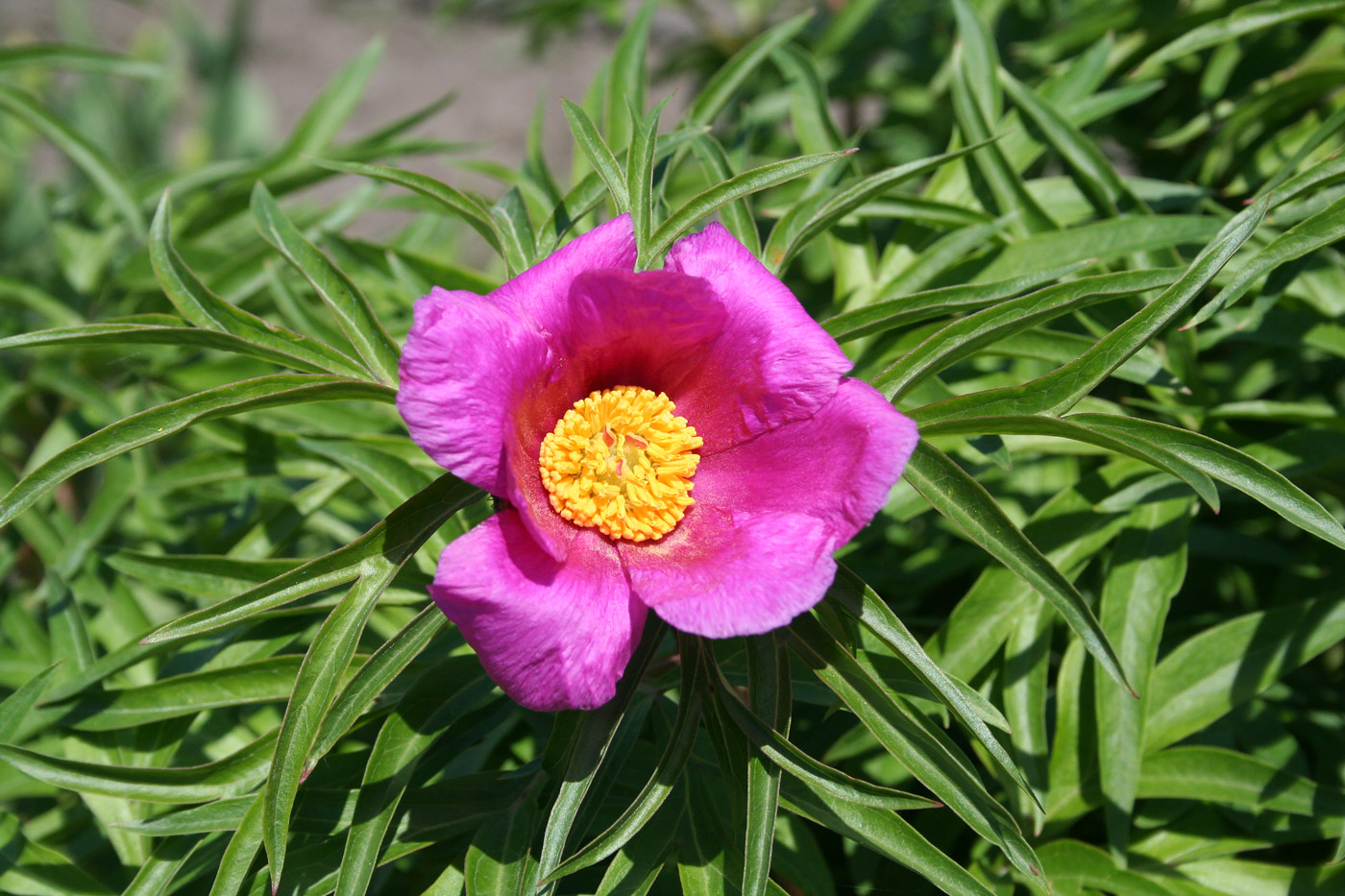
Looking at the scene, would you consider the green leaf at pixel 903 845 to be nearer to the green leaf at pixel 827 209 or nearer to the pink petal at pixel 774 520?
the pink petal at pixel 774 520

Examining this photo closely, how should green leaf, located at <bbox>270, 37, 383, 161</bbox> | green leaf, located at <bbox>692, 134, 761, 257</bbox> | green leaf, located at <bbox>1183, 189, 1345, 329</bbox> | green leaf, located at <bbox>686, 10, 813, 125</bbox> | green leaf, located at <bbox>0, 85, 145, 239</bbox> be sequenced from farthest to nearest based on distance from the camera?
green leaf, located at <bbox>270, 37, 383, 161</bbox> < green leaf, located at <bbox>0, 85, 145, 239</bbox> < green leaf, located at <bbox>686, 10, 813, 125</bbox> < green leaf, located at <bbox>692, 134, 761, 257</bbox> < green leaf, located at <bbox>1183, 189, 1345, 329</bbox>

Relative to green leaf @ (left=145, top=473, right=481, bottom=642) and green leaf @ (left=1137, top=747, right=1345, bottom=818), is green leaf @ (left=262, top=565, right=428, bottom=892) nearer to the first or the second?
green leaf @ (left=145, top=473, right=481, bottom=642)

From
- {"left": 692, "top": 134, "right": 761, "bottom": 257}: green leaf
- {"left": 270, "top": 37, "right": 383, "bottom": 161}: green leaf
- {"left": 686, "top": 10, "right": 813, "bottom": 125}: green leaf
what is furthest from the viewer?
{"left": 270, "top": 37, "right": 383, "bottom": 161}: green leaf

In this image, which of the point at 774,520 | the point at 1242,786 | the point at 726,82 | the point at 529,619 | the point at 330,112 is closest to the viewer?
the point at 529,619

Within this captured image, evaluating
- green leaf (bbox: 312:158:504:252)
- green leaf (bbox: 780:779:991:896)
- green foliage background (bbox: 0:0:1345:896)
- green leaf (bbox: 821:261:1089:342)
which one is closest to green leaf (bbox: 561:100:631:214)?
green foliage background (bbox: 0:0:1345:896)

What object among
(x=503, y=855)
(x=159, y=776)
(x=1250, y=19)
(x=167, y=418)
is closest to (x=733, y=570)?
(x=503, y=855)

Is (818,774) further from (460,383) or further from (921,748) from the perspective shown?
(460,383)

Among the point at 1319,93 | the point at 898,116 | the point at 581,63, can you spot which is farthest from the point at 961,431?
the point at 581,63

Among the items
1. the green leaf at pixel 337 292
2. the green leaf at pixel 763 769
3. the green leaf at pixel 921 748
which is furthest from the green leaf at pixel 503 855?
the green leaf at pixel 337 292
